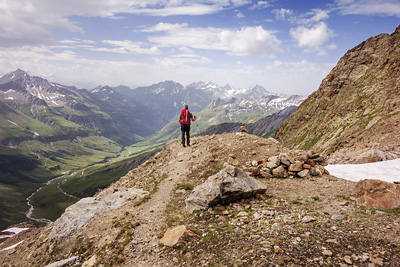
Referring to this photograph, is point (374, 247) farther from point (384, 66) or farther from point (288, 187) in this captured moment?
point (384, 66)

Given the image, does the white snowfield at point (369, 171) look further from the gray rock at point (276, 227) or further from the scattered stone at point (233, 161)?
the gray rock at point (276, 227)

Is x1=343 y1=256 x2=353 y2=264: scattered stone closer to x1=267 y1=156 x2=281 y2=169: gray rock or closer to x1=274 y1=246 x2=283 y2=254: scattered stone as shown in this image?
x1=274 y1=246 x2=283 y2=254: scattered stone

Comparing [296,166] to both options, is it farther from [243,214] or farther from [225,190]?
[243,214]

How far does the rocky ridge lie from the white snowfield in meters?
2.43

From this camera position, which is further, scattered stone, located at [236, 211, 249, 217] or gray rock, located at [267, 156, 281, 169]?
gray rock, located at [267, 156, 281, 169]

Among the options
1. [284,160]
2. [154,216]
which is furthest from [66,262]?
[284,160]

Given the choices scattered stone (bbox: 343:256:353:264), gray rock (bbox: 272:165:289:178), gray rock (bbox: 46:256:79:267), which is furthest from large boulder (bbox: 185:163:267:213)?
gray rock (bbox: 46:256:79:267)

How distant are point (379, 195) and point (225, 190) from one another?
33.4 feet

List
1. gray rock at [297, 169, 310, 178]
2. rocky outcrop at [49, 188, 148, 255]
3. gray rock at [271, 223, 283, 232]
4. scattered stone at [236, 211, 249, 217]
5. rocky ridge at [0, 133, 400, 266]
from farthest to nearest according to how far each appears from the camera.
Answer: gray rock at [297, 169, 310, 178]
rocky outcrop at [49, 188, 148, 255]
scattered stone at [236, 211, 249, 217]
gray rock at [271, 223, 283, 232]
rocky ridge at [0, 133, 400, 266]

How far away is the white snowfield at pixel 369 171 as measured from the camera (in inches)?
761

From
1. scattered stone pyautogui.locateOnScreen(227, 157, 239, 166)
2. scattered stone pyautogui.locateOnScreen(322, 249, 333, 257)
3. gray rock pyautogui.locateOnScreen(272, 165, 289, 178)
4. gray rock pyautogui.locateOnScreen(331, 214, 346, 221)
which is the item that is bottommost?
scattered stone pyautogui.locateOnScreen(322, 249, 333, 257)

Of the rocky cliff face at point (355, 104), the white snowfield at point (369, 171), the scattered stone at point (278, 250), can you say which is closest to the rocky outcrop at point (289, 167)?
the white snowfield at point (369, 171)

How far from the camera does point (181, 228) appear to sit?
45.0 ft

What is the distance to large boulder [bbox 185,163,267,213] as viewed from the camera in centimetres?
1614
